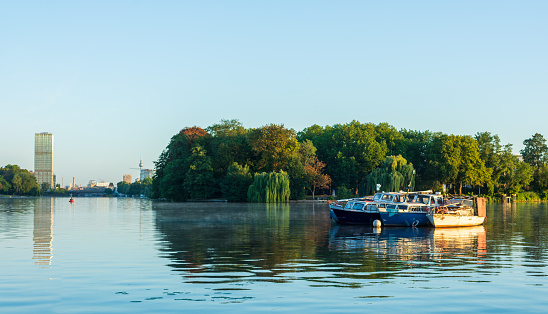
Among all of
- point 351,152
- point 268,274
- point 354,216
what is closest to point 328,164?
point 351,152

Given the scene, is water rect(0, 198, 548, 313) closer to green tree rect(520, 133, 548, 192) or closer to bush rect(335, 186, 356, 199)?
bush rect(335, 186, 356, 199)

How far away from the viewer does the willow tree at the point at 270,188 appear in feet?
386

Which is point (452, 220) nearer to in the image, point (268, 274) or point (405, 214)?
point (405, 214)

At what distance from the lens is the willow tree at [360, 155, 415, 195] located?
366 feet

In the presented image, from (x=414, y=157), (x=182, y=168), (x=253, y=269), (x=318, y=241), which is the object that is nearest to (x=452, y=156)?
(x=414, y=157)

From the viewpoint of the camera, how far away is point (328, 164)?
147500 millimetres

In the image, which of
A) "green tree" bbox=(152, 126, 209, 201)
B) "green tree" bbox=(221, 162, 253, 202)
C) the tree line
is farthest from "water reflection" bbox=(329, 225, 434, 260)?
"green tree" bbox=(152, 126, 209, 201)

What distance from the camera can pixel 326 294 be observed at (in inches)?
664

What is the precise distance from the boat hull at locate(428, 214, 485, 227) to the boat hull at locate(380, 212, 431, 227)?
34.2 inches

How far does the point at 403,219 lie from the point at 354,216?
4.64 m

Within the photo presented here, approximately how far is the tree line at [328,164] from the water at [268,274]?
82.2 m

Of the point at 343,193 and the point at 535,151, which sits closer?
the point at 343,193

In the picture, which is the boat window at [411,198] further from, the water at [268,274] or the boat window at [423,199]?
the water at [268,274]

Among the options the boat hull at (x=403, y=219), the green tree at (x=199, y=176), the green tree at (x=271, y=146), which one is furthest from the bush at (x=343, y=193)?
the boat hull at (x=403, y=219)
